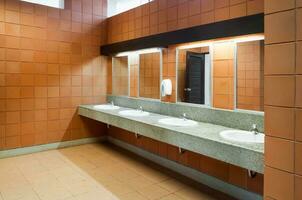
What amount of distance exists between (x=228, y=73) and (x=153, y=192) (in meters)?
1.71

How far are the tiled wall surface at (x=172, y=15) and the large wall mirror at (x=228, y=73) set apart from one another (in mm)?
305

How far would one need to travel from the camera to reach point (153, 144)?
399 cm

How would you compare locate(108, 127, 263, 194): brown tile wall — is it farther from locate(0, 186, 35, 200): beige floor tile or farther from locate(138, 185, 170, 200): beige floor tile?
locate(0, 186, 35, 200): beige floor tile

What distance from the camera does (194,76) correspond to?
3492 mm

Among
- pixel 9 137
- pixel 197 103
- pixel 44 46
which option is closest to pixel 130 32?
pixel 44 46

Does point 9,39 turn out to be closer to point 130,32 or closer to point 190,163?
point 130,32

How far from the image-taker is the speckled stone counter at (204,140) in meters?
1.97

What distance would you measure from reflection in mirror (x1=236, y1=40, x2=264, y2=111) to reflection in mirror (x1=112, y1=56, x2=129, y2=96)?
246 centimetres

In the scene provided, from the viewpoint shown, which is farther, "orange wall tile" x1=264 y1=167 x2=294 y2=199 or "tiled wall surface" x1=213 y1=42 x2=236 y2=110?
"tiled wall surface" x1=213 y1=42 x2=236 y2=110

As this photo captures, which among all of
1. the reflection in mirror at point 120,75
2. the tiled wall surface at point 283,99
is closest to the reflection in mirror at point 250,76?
the tiled wall surface at point 283,99

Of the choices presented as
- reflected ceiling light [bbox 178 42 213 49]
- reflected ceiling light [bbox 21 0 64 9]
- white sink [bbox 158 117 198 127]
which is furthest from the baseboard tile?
reflected ceiling light [bbox 178 42 213 49]

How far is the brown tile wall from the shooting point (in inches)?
105

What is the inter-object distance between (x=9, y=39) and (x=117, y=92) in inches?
84.6

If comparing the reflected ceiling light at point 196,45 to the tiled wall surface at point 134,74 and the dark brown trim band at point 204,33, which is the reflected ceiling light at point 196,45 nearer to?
the dark brown trim band at point 204,33
